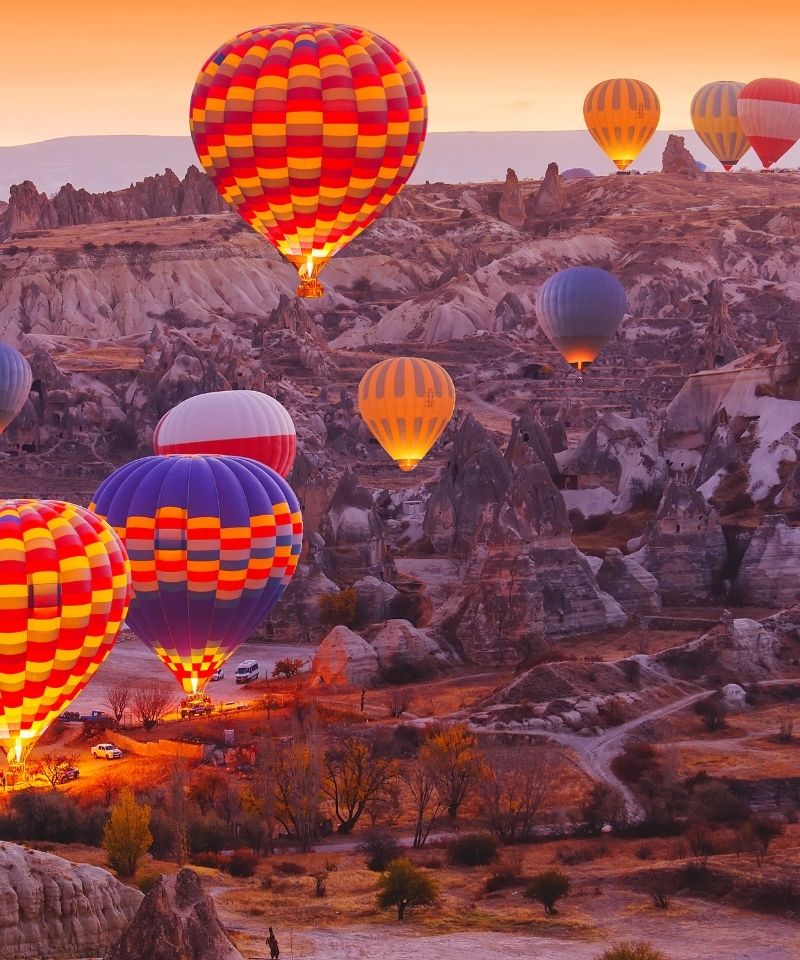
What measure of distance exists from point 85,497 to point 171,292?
59.6 m

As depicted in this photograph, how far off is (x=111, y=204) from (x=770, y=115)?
53.8 metres

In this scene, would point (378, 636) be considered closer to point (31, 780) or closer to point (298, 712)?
point (298, 712)

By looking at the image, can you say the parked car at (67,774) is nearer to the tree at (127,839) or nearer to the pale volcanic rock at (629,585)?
the tree at (127,839)

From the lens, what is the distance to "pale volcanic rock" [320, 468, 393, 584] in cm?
5684

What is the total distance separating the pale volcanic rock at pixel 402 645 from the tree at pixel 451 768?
10080mm

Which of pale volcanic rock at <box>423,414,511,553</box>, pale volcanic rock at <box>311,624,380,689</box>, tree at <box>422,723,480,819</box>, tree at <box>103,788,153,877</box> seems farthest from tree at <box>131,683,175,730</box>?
pale volcanic rock at <box>423,414,511,553</box>

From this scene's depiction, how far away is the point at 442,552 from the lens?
60.9m

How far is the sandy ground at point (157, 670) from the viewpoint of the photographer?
1826 inches

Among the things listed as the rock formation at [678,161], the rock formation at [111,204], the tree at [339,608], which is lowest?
the tree at [339,608]

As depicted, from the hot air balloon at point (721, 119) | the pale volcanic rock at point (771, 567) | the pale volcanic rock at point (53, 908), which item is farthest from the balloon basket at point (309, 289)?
the hot air balloon at point (721, 119)

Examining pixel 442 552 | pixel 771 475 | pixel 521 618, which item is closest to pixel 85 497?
pixel 442 552

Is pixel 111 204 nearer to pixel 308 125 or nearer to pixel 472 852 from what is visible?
pixel 308 125

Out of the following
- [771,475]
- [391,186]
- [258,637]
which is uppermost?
[391,186]

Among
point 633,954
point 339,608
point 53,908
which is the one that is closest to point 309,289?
point 339,608
